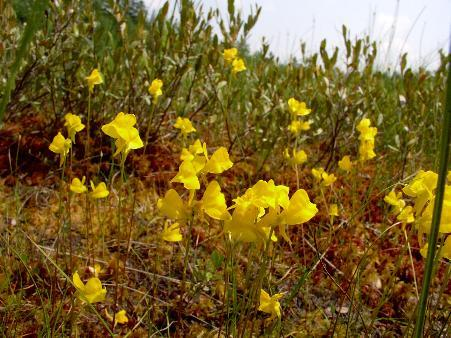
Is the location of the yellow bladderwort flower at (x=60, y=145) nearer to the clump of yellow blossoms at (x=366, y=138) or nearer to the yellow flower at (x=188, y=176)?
the yellow flower at (x=188, y=176)

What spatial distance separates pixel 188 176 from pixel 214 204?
97mm

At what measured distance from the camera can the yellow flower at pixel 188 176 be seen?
1050 mm

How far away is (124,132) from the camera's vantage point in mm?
1274

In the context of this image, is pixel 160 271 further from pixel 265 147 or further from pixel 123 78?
pixel 123 78

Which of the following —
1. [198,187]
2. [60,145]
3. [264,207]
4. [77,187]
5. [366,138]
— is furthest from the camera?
[366,138]

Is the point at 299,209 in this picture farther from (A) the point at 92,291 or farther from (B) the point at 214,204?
(A) the point at 92,291

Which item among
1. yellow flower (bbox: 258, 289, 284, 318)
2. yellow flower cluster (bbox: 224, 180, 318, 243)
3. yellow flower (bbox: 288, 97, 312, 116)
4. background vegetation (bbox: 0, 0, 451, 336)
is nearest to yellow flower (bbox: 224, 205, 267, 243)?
yellow flower cluster (bbox: 224, 180, 318, 243)

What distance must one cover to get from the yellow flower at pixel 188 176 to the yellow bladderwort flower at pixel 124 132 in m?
0.26

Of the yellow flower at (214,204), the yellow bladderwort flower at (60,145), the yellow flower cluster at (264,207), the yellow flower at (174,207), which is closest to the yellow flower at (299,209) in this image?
the yellow flower cluster at (264,207)

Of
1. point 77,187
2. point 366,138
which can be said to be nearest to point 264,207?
point 77,187

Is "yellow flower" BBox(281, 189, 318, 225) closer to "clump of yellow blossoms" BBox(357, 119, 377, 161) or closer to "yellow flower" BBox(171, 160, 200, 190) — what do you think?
"yellow flower" BBox(171, 160, 200, 190)

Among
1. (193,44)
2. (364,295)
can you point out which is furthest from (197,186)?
(193,44)

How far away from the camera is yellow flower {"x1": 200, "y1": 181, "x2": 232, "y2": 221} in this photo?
3.30 ft

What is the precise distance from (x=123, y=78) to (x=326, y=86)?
142cm
